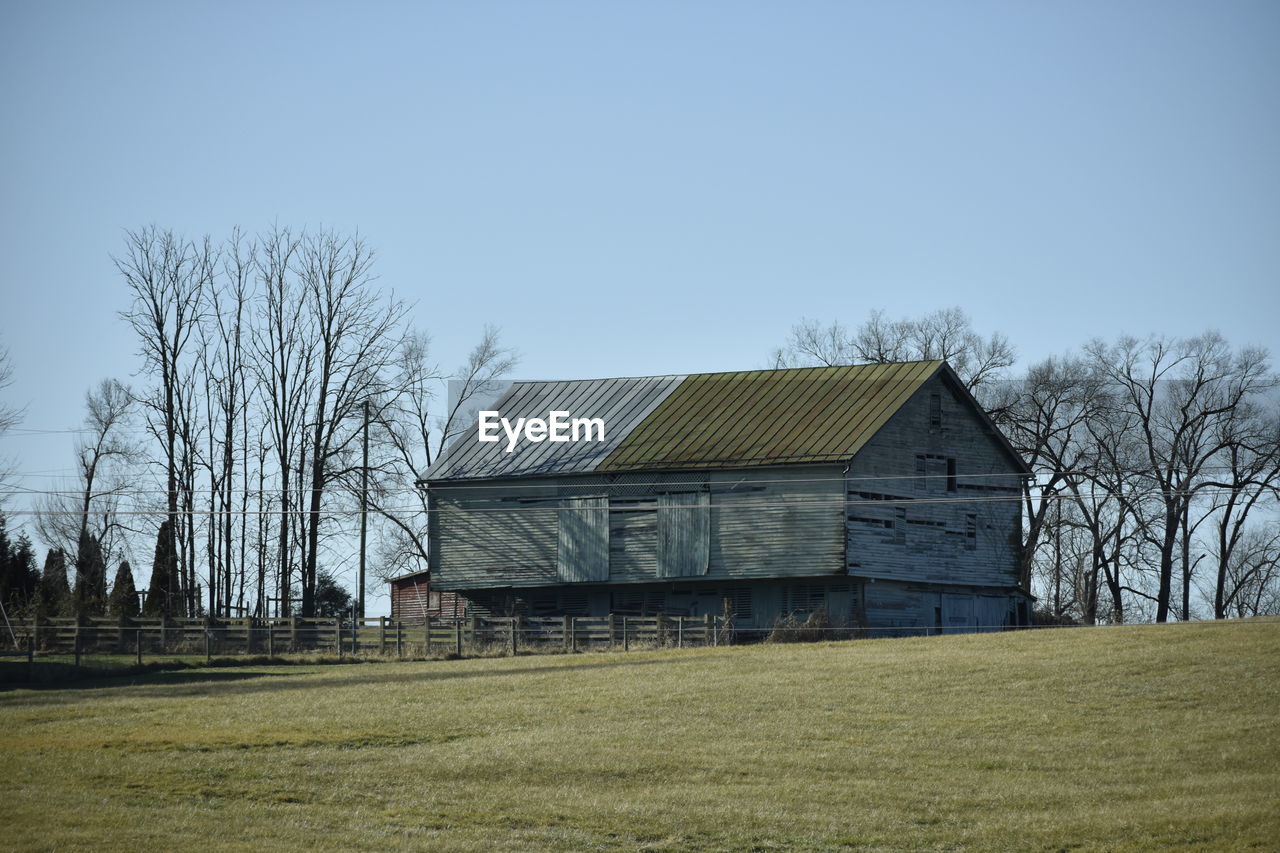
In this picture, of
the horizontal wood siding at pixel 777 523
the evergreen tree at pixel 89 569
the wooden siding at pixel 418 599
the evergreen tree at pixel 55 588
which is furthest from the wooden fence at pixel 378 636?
the evergreen tree at pixel 89 569

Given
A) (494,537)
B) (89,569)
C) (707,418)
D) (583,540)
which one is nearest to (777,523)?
(707,418)

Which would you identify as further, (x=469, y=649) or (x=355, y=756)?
(x=469, y=649)

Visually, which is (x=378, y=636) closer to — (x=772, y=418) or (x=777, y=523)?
(x=777, y=523)

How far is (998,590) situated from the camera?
55344mm

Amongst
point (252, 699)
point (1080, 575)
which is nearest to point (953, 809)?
point (252, 699)

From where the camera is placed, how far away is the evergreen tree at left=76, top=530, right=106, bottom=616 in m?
67.8

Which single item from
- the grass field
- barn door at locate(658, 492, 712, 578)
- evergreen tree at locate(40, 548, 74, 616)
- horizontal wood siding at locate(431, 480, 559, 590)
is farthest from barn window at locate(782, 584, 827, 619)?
evergreen tree at locate(40, 548, 74, 616)

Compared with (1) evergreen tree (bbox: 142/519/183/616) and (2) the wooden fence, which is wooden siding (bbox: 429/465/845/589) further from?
(1) evergreen tree (bbox: 142/519/183/616)

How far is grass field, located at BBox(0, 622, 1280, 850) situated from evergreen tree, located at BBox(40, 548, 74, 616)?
2492 cm

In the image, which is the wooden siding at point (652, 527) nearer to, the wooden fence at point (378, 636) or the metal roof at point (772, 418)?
the metal roof at point (772, 418)

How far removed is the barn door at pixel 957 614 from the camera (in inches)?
2084

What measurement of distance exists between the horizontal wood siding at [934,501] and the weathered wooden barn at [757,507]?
62 millimetres

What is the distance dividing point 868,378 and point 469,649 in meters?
17.6

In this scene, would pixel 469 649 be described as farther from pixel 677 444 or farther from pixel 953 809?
pixel 953 809
